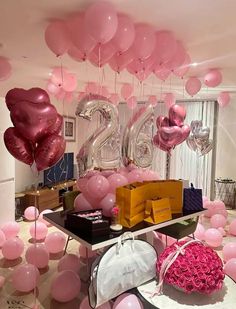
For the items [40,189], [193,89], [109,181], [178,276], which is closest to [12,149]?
[109,181]

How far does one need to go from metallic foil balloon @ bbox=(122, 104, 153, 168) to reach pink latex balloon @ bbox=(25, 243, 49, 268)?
122 centimetres

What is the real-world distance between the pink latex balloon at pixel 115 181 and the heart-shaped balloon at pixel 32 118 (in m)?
0.67

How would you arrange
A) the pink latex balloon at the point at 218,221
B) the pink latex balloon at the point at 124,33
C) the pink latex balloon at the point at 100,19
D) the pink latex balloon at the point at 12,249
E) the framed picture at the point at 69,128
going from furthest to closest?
the framed picture at the point at 69,128
the pink latex balloon at the point at 218,221
the pink latex balloon at the point at 12,249
the pink latex balloon at the point at 124,33
the pink latex balloon at the point at 100,19

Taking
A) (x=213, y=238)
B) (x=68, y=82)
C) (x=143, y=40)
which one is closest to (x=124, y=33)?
(x=143, y=40)

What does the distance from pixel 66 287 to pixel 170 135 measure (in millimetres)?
2155

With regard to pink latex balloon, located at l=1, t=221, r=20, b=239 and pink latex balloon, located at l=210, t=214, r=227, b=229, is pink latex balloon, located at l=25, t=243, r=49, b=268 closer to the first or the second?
pink latex balloon, located at l=1, t=221, r=20, b=239

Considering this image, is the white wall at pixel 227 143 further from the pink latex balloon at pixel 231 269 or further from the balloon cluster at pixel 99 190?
the balloon cluster at pixel 99 190

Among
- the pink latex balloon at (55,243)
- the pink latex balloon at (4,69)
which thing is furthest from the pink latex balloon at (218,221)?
the pink latex balloon at (4,69)

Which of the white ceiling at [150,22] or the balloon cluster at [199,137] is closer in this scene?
the white ceiling at [150,22]

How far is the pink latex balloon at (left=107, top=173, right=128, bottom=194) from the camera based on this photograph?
2190 mm

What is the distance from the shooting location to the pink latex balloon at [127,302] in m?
1.60

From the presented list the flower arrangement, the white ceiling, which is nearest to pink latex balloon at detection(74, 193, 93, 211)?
the flower arrangement

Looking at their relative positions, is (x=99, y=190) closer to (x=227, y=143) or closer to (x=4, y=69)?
(x=4, y=69)

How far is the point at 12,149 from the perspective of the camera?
76.8 inches
